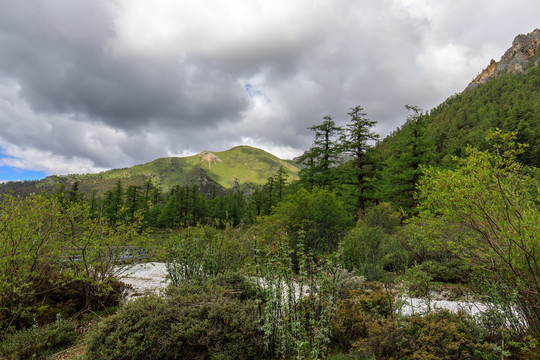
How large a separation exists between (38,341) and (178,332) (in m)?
2.84

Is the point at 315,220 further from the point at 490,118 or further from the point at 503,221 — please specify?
the point at 490,118

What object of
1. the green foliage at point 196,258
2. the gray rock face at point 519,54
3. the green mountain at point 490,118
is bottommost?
the green foliage at point 196,258

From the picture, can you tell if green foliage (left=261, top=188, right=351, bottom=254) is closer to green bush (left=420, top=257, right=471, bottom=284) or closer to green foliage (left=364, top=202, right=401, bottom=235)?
green foliage (left=364, top=202, right=401, bottom=235)

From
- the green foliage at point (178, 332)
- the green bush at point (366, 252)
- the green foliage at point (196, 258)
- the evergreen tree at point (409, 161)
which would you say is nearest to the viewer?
the green foliage at point (178, 332)

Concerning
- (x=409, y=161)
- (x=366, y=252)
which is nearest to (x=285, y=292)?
(x=366, y=252)

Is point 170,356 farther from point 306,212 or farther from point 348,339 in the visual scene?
point 306,212

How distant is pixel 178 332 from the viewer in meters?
3.56

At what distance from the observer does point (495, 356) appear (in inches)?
129

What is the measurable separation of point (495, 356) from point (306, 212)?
9.22 meters

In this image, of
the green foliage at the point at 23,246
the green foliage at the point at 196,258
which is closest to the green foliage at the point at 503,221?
the green foliage at the point at 196,258

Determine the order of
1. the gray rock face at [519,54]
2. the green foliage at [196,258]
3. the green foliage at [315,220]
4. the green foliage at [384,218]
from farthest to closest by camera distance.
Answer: the gray rock face at [519,54], the green foliage at [384,218], the green foliage at [315,220], the green foliage at [196,258]

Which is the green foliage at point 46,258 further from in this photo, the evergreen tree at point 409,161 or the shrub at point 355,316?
the evergreen tree at point 409,161

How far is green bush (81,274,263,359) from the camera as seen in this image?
3.46 m

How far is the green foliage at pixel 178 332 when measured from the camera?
346 cm
